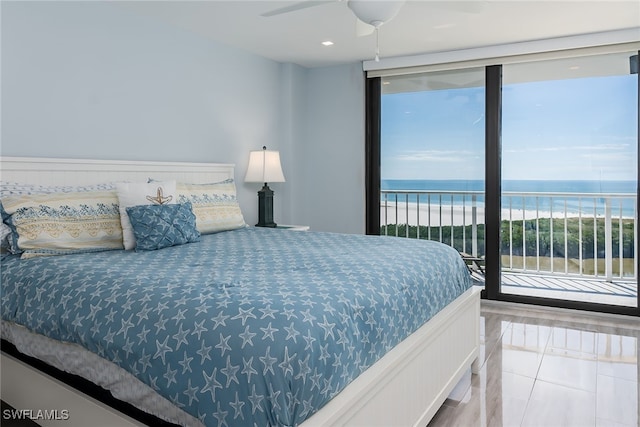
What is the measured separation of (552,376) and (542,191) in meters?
2.77

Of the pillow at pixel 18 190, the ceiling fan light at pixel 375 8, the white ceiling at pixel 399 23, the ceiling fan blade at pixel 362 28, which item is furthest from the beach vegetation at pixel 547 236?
the ceiling fan light at pixel 375 8

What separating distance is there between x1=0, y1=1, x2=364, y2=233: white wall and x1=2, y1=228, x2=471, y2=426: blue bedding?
1040 mm

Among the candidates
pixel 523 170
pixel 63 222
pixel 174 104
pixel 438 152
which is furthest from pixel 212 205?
pixel 523 170

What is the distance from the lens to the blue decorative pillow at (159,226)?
269cm

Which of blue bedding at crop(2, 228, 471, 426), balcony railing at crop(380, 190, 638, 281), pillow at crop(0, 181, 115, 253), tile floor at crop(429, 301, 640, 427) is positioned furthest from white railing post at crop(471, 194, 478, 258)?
pillow at crop(0, 181, 115, 253)

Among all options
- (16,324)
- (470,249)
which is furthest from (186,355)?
(470,249)

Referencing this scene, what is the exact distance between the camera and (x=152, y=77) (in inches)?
140

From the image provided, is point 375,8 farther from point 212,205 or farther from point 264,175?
point 264,175

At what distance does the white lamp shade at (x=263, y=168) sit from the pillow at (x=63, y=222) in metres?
1.68

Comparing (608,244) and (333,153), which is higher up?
(333,153)

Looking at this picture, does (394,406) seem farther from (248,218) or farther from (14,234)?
(248,218)

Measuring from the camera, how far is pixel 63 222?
2.53 m

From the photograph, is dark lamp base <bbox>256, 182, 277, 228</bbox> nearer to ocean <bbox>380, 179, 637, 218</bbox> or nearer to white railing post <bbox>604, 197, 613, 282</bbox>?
ocean <bbox>380, 179, 637, 218</bbox>

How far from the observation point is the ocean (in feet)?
15.1
